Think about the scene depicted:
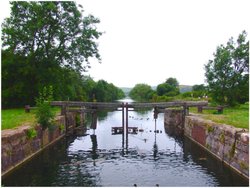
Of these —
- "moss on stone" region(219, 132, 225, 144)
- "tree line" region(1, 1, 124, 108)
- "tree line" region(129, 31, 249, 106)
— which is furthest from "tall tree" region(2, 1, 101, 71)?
"moss on stone" region(219, 132, 225, 144)

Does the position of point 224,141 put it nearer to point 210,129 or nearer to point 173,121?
point 210,129

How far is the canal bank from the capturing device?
57.8 ft

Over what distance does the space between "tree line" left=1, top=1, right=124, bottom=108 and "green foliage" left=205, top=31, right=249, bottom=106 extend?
16121mm

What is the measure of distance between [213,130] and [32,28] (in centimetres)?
2388

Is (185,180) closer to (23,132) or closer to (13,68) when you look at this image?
(23,132)

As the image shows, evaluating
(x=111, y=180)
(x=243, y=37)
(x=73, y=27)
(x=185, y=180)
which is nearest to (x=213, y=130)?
(x=185, y=180)

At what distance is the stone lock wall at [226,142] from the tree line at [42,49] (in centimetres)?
1800

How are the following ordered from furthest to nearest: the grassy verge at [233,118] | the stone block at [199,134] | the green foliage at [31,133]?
1. the stone block at [199,134]
2. the grassy verge at [233,118]
3. the green foliage at [31,133]

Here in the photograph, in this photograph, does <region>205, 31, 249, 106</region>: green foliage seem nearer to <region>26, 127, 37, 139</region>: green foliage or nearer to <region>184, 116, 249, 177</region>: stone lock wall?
<region>184, 116, 249, 177</region>: stone lock wall

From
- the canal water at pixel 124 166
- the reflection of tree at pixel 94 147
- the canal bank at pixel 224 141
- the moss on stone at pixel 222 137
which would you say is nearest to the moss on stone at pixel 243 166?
the canal bank at pixel 224 141

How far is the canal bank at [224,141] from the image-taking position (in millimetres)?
17609

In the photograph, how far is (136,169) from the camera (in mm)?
20016

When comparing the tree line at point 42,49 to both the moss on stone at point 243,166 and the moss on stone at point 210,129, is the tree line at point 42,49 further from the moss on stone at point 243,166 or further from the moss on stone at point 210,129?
the moss on stone at point 243,166

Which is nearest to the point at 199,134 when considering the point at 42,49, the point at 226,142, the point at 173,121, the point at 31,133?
the point at 226,142
